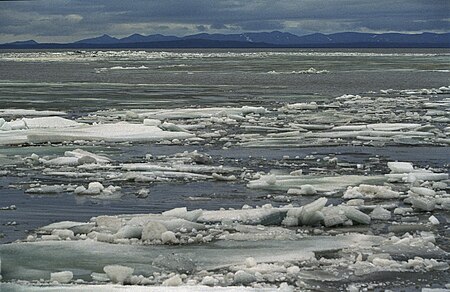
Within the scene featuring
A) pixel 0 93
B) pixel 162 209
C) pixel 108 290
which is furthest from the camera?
pixel 0 93

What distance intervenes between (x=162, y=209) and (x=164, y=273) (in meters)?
2.19

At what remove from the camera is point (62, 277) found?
5164 millimetres

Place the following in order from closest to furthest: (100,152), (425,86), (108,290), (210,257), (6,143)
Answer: (108,290) < (210,257) < (100,152) < (6,143) < (425,86)

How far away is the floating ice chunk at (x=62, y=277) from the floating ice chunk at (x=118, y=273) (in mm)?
231

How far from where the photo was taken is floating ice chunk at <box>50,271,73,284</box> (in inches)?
202

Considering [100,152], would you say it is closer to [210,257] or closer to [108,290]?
[210,257]

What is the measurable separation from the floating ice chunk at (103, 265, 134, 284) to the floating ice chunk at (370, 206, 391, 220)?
268 centimetres

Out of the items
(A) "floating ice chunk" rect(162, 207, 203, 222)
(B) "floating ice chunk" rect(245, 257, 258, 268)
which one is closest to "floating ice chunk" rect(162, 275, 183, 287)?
(B) "floating ice chunk" rect(245, 257, 258, 268)

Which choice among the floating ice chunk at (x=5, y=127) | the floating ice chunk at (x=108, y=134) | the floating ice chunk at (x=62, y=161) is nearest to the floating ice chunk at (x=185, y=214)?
the floating ice chunk at (x=62, y=161)

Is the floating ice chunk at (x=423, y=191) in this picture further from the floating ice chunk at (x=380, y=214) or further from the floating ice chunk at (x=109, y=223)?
the floating ice chunk at (x=109, y=223)

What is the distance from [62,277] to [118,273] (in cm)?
35

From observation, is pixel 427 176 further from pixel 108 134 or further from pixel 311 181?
pixel 108 134

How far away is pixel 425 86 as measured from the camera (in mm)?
29844

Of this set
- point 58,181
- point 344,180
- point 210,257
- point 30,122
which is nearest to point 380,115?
point 30,122
